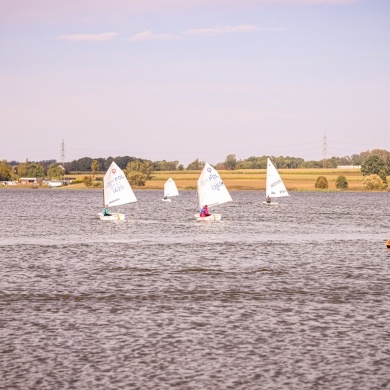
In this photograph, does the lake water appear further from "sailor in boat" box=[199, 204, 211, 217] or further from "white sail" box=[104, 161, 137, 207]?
"sailor in boat" box=[199, 204, 211, 217]

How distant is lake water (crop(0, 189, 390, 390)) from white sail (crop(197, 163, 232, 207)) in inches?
1243

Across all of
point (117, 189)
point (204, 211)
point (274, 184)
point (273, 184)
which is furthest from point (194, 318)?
point (274, 184)

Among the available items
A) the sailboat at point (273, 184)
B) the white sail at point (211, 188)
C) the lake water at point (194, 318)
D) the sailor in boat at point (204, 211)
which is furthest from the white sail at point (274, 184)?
the lake water at point (194, 318)

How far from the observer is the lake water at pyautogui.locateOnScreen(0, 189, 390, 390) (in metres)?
22.6

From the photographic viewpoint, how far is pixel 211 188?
92.9 m

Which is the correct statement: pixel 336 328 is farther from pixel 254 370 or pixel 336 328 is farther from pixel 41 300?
pixel 41 300

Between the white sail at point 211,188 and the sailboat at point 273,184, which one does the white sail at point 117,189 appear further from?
the sailboat at point 273,184

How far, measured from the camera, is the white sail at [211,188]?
92250 millimetres

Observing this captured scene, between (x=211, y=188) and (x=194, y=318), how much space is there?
6279 centimetres

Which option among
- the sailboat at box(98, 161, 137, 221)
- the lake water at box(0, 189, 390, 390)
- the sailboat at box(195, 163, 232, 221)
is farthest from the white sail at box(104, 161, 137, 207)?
the lake water at box(0, 189, 390, 390)

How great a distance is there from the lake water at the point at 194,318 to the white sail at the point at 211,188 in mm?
31580

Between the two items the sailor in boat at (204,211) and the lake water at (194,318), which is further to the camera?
the sailor in boat at (204,211)

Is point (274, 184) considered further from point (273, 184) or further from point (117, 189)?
point (117, 189)

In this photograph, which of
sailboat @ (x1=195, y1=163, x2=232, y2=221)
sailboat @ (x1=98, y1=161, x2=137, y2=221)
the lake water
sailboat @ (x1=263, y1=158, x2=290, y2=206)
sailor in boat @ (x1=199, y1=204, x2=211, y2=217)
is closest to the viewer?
the lake water
